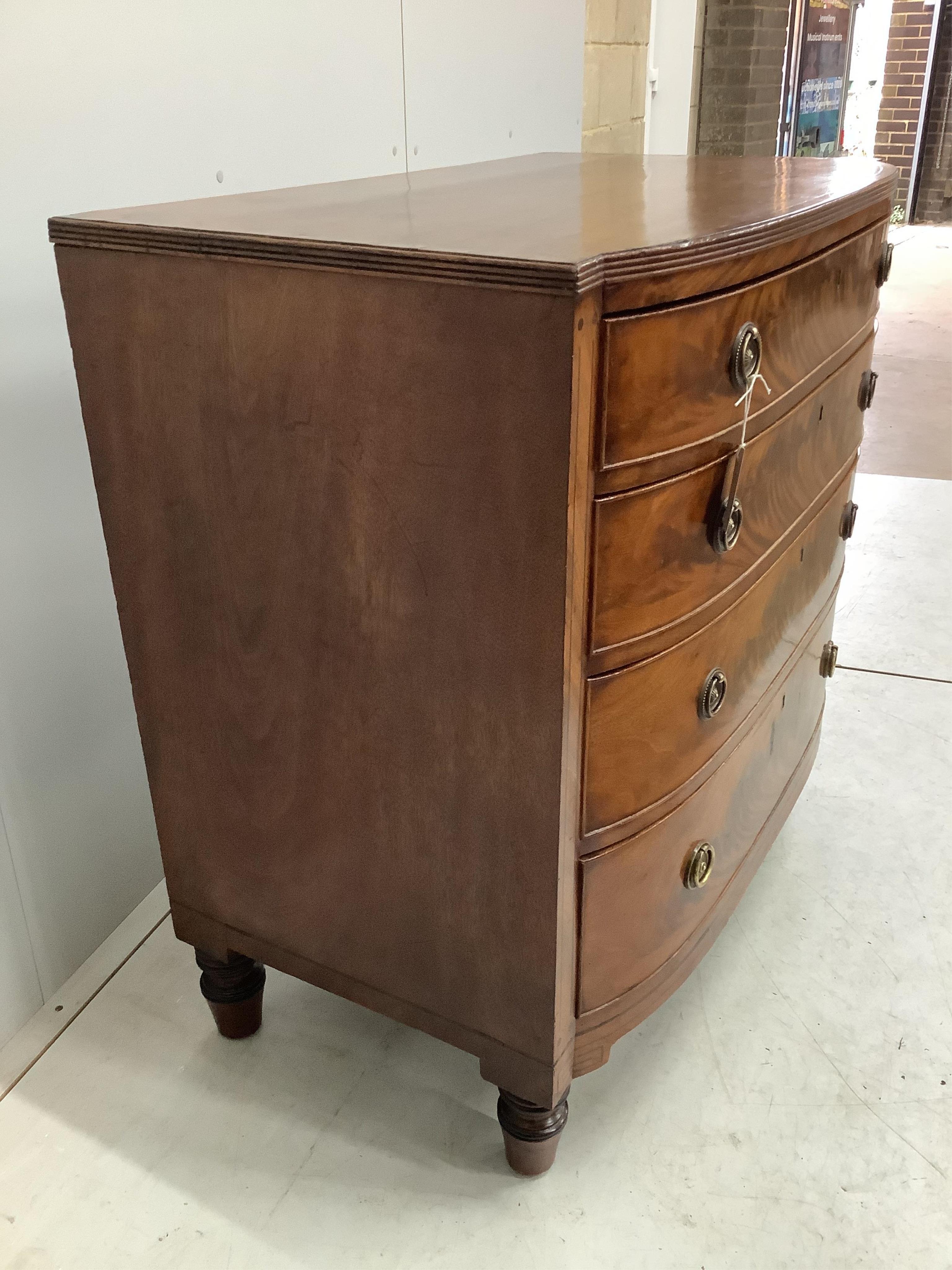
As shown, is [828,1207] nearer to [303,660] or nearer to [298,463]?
[303,660]

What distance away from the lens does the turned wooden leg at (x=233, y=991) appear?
1.39 metres

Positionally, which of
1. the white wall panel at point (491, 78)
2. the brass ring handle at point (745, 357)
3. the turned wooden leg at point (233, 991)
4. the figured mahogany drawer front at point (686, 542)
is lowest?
the turned wooden leg at point (233, 991)

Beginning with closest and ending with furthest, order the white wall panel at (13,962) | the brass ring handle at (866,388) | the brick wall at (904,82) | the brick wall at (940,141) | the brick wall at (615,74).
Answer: the white wall panel at (13,962) < the brass ring handle at (866,388) < the brick wall at (615,74) < the brick wall at (904,82) < the brick wall at (940,141)

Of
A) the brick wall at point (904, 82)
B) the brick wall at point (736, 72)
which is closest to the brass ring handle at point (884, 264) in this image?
the brick wall at point (736, 72)

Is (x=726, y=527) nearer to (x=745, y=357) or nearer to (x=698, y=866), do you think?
(x=745, y=357)

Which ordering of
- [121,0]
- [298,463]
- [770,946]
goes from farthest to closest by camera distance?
[770,946] < [121,0] < [298,463]

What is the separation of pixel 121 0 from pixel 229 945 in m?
1.18

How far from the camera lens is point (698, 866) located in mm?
1246

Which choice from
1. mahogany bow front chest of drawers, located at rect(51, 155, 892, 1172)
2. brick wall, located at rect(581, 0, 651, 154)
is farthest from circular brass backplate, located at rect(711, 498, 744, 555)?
brick wall, located at rect(581, 0, 651, 154)

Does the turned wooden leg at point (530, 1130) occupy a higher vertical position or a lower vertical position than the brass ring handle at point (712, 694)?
lower

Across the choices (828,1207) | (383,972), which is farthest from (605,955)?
(828,1207)

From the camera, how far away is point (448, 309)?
856mm

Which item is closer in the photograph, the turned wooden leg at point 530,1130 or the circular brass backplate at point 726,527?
the circular brass backplate at point 726,527

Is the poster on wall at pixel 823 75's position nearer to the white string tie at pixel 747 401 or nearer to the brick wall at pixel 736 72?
the brick wall at pixel 736 72
